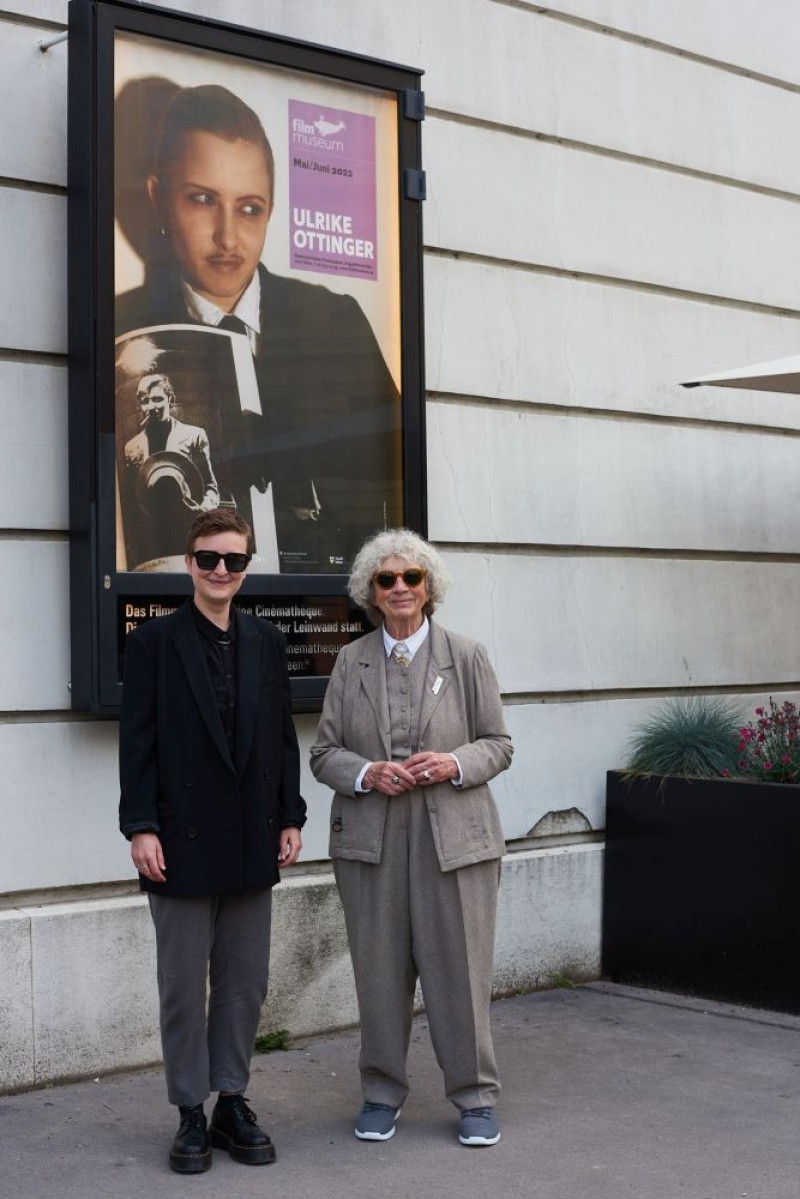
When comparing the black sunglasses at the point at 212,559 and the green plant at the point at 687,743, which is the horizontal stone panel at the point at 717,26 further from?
the black sunglasses at the point at 212,559

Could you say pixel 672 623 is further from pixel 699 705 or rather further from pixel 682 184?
pixel 682 184

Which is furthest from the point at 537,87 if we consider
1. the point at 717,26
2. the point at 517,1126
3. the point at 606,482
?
the point at 517,1126

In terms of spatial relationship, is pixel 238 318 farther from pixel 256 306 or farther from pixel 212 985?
pixel 212 985

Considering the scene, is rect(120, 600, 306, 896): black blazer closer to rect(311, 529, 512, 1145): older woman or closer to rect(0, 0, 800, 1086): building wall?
rect(311, 529, 512, 1145): older woman

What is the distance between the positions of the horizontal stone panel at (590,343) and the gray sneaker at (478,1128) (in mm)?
3355

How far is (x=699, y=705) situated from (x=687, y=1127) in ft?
10.2

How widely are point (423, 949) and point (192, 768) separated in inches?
37.0

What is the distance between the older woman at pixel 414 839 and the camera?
16.4ft

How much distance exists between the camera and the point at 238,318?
21.1 ft

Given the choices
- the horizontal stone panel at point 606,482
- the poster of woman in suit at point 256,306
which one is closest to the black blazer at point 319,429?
the poster of woman in suit at point 256,306

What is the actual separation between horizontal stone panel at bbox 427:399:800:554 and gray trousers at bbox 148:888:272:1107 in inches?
107

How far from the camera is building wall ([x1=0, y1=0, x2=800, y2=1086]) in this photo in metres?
5.89

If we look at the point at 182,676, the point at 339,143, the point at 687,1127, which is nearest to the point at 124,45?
the point at 339,143

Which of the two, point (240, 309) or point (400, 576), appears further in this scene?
point (240, 309)
